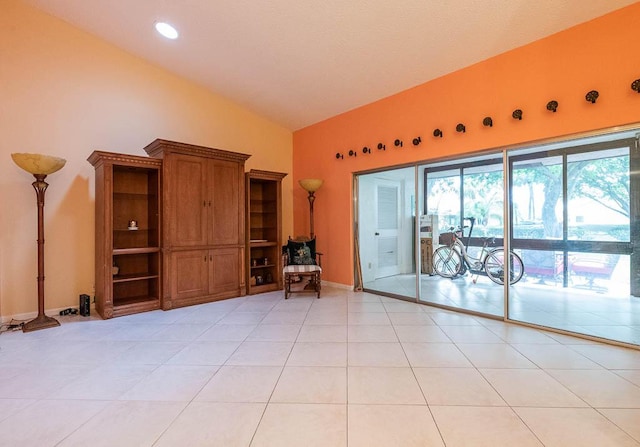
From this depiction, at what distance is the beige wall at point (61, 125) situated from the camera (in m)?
3.41

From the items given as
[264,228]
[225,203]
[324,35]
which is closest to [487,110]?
[324,35]

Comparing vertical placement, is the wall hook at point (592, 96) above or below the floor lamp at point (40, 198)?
above

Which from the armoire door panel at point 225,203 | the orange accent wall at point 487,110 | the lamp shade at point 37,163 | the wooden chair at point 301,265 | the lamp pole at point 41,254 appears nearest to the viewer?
the orange accent wall at point 487,110

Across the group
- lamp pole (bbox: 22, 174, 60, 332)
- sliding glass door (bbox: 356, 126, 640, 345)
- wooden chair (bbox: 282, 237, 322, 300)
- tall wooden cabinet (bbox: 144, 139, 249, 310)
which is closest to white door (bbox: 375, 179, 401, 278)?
sliding glass door (bbox: 356, 126, 640, 345)

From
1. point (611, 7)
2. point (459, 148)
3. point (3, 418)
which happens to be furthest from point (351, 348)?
point (611, 7)

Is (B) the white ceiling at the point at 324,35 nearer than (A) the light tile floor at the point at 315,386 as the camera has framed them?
No

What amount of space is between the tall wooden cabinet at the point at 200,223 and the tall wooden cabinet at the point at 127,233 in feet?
0.60

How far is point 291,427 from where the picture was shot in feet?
5.28

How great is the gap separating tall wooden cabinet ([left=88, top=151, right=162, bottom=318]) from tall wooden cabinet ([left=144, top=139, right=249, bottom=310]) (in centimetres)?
18

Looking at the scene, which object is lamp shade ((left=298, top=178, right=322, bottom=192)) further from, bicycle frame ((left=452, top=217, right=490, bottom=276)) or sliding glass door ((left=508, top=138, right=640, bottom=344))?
sliding glass door ((left=508, top=138, right=640, bottom=344))

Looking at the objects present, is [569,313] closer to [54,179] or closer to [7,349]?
[7,349]

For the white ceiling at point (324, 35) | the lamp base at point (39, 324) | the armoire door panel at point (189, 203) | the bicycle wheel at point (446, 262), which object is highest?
the white ceiling at point (324, 35)

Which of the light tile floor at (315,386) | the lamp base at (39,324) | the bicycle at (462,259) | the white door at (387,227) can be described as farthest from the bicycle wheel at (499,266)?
the lamp base at (39,324)

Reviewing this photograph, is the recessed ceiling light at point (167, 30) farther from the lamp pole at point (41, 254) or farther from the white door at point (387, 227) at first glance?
the white door at point (387, 227)
